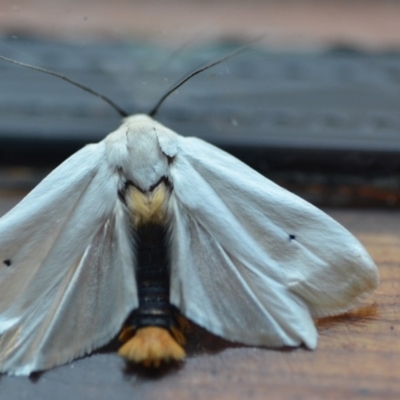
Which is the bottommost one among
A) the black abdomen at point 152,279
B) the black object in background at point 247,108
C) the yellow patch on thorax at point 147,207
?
the black abdomen at point 152,279

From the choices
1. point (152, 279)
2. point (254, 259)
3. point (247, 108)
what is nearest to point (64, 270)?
point (152, 279)

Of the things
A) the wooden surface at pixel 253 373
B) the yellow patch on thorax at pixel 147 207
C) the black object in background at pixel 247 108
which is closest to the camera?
the wooden surface at pixel 253 373

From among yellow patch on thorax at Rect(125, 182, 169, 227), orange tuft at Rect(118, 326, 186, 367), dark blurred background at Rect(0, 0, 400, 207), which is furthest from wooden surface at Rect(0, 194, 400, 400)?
dark blurred background at Rect(0, 0, 400, 207)

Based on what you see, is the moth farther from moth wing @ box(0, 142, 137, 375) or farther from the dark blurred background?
the dark blurred background

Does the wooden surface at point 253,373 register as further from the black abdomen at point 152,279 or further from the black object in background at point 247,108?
the black object in background at point 247,108

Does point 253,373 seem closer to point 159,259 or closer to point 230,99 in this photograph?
point 159,259

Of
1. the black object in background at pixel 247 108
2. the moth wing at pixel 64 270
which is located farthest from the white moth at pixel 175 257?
the black object in background at pixel 247 108

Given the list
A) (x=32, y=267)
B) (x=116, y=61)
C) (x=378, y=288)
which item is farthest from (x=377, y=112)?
(x=32, y=267)
